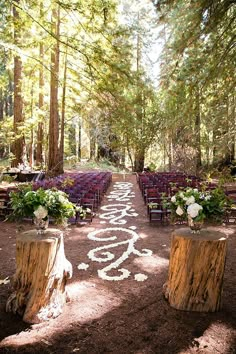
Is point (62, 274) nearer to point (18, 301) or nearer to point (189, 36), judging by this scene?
point (18, 301)

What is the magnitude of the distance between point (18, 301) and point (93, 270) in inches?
75.7

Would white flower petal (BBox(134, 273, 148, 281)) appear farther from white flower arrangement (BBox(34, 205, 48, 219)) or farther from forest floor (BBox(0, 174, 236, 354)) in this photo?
white flower arrangement (BBox(34, 205, 48, 219))

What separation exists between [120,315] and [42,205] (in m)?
1.97

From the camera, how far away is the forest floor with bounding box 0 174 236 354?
12.0 feet

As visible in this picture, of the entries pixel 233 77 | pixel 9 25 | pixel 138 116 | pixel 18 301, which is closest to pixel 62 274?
pixel 18 301

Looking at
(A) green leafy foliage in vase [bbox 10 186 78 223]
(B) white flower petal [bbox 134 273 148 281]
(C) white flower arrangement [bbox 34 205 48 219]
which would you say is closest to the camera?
(C) white flower arrangement [bbox 34 205 48 219]

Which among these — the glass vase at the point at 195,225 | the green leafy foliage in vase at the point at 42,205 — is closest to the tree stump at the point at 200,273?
the glass vase at the point at 195,225

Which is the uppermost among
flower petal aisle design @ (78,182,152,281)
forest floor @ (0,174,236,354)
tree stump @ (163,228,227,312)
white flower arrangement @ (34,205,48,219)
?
white flower arrangement @ (34,205,48,219)

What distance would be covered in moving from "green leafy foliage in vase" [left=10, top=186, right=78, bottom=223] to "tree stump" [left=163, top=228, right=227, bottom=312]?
1.96 metres

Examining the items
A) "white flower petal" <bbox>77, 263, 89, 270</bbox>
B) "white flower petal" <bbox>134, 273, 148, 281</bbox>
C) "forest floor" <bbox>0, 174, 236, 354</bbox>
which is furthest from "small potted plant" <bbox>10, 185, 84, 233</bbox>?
"white flower petal" <bbox>134, 273, 148, 281</bbox>

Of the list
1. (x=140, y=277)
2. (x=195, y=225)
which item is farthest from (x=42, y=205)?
(x=195, y=225)

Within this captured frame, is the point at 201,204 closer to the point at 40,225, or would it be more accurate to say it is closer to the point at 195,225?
the point at 195,225

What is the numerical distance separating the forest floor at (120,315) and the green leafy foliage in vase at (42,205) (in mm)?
672

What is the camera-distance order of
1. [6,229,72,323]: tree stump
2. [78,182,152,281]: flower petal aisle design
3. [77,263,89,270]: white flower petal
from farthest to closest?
[77,263,89,270]: white flower petal < [78,182,152,281]: flower petal aisle design < [6,229,72,323]: tree stump
